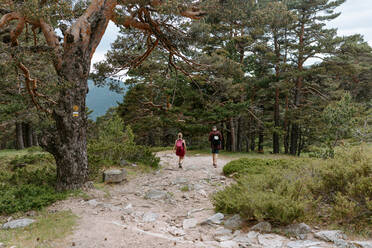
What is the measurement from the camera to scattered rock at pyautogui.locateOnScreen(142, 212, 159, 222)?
5.05 m

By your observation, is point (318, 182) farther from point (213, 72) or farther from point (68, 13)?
point (68, 13)

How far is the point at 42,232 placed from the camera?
4137 mm

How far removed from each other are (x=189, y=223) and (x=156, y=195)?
2.08 metres

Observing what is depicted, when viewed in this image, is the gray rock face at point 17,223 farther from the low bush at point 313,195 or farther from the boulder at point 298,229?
the boulder at point 298,229

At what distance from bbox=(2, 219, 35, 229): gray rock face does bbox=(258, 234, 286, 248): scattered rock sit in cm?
428

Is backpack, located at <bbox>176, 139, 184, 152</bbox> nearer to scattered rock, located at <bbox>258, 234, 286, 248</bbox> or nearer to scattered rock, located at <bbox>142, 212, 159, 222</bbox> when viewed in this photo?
scattered rock, located at <bbox>142, 212, 159, 222</bbox>

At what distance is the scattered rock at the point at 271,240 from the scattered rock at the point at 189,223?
1392 mm

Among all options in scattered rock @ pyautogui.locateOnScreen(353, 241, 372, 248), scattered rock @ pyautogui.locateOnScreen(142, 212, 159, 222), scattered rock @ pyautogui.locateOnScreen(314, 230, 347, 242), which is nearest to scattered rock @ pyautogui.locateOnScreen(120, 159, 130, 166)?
scattered rock @ pyautogui.locateOnScreen(142, 212, 159, 222)

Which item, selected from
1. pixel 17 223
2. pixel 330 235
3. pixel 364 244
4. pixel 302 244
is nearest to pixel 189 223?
pixel 302 244

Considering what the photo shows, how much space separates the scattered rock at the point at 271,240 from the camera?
11.7 ft

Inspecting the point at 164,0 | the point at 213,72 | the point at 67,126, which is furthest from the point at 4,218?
the point at 213,72

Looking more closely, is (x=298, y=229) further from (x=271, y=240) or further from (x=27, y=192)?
(x=27, y=192)

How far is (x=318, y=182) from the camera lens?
15.8ft

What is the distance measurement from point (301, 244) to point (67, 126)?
230 inches
